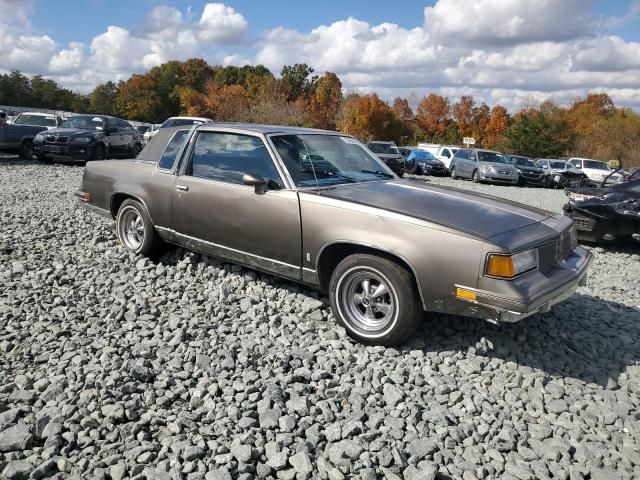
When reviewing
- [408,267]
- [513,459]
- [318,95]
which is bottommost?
[513,459]

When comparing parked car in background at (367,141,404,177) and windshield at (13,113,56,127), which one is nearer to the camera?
windshield at (13,113,56,127)

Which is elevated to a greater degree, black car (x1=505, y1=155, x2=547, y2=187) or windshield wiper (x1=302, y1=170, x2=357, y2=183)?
windshield wiper (x1=302, y1=170, x2=357, y2=183)

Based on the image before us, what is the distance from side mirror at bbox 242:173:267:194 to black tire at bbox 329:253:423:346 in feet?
3.26

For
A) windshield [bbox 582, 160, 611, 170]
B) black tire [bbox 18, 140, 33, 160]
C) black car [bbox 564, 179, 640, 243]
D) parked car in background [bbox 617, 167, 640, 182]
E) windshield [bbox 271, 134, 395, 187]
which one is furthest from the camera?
windshield [bbox 582, 160, 611, 170]


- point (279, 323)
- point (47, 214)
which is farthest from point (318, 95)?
point (279, 323)

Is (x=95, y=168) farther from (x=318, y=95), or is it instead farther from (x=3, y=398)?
(x=318, y=95)

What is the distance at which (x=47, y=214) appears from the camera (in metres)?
8.16

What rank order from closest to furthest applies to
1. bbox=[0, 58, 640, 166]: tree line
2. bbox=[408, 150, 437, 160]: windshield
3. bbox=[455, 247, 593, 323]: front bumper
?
1. bbox=[455, 247, 593, 323]: front bumper
2. bbox=[408, 150, 437, 160]: windshield
3. bbox=[0, 58, 640, 166]: tree line

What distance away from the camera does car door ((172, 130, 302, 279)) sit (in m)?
4.54

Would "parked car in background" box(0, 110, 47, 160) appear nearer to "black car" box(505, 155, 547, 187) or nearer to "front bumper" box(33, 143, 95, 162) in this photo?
"front bumper" box(33, 143, 95, 162)

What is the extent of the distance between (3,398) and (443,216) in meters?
3.16

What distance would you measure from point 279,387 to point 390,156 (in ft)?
70.3

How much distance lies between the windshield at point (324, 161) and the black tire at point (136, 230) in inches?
73.5

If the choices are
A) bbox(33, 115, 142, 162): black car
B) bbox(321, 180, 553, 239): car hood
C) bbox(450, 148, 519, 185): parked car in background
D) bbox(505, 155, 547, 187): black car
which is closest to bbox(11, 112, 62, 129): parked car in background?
bbox(33, 115, 142, 162): black car
